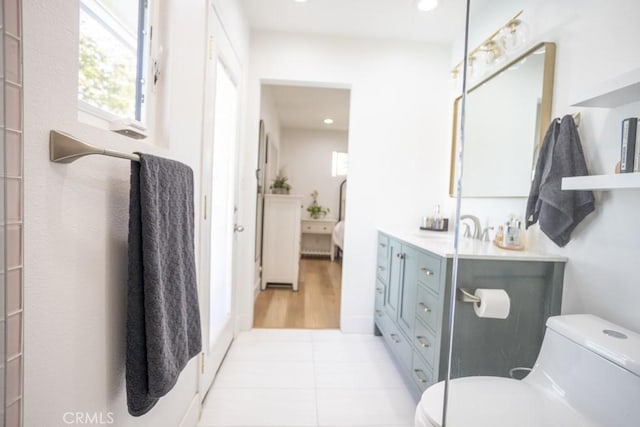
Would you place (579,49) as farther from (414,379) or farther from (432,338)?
(414,379)

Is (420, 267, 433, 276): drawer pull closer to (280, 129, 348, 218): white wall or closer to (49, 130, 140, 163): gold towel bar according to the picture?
(49, 130, 140, 163): gold towel bar

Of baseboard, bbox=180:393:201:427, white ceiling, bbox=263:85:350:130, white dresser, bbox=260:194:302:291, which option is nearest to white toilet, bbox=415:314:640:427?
baseboard, bbox=180:393:201:427

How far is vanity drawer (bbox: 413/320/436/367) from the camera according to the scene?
149cm

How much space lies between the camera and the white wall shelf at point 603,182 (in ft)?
2.88

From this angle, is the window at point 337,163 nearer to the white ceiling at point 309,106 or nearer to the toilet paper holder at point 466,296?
the white ceiling at point 309,106

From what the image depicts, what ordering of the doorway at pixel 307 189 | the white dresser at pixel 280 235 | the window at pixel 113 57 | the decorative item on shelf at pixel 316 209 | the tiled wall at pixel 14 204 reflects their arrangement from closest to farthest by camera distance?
the tiled wall at pixel 14 204, the window at pixel 113 57, the doorway at pixel 307 189, the white dresser at pixel 280 235, the decorative item on shelf at pixel 316 209

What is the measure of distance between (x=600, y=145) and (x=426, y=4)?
5.10ft

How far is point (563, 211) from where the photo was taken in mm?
1136

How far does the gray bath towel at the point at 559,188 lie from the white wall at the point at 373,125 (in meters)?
1.29

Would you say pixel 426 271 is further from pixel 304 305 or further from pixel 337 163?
pixel 337 163

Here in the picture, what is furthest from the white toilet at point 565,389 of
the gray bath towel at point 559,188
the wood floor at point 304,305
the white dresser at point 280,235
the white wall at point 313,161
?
the white wall at point 313,161

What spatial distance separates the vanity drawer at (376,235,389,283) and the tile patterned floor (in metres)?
0.56

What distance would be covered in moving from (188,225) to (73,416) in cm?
59

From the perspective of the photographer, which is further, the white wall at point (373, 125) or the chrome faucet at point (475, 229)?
the white wall at point (373, 125)
